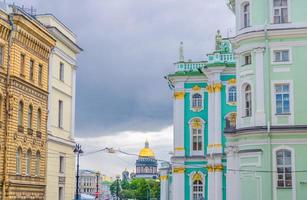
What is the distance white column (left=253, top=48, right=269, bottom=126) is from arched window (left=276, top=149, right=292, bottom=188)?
2194 mm

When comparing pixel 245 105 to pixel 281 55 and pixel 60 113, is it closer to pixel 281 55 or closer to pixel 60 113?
pixel 281 55

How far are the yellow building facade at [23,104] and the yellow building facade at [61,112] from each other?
3.88ft

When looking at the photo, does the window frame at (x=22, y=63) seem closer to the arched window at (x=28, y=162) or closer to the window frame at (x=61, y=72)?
the arched window at (x=28, y=162)

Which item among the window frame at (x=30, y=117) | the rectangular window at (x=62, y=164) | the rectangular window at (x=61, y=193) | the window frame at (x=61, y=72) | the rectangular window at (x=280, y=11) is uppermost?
the rectangular window at (x=280, y=11)

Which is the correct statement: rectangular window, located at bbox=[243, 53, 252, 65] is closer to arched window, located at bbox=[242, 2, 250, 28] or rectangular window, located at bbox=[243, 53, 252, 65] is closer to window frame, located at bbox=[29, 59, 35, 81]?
arched window, located at bbox=[242, 2, 250, 28]

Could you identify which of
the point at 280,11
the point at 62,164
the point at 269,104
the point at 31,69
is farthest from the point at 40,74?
the point at 280,11

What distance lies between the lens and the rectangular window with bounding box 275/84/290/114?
40.1 metres

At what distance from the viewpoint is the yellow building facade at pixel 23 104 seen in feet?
136

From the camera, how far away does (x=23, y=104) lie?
145 ft

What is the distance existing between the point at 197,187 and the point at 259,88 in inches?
923

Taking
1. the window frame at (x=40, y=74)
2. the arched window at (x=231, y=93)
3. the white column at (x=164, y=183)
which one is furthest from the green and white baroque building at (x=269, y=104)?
the white column at (x=164, y=183)

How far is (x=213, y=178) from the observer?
194ft

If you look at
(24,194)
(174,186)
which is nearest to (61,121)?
(24,194)

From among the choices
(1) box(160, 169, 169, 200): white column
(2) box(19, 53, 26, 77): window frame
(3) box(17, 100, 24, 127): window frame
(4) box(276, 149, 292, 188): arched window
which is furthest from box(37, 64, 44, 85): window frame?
(1) box(160, 169, 169, 200): white column
